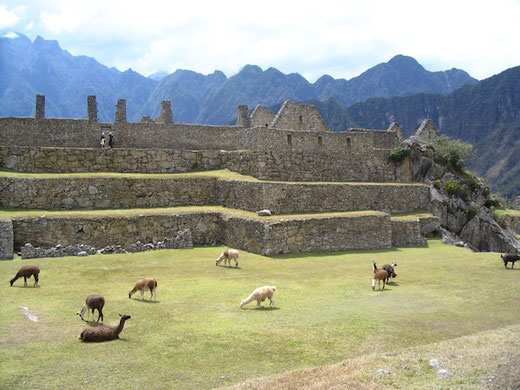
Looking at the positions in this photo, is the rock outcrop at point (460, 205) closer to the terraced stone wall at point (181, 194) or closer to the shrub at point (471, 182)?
the shrub at point (471, 182)

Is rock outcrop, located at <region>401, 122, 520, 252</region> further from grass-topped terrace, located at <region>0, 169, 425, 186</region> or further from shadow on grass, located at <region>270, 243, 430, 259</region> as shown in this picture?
grass-topped terrace, located at <region>0, 169, 425, 186</region>

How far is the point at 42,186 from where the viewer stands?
19109mm

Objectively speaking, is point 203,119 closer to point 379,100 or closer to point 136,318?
point 379,100

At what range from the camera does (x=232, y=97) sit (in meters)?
85.8

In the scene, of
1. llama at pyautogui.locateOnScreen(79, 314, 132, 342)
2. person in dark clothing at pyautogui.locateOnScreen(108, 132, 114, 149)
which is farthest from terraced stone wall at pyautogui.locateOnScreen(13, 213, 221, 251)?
llama at pyautogui.locateOnScreen(79, 314, 132, 342)

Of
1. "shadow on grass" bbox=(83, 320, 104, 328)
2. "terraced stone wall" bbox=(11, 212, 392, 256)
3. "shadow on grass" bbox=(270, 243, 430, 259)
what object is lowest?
"shadow on grass" bbox=(83, 320, 104, 328)

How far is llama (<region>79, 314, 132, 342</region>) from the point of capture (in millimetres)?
A: 7898

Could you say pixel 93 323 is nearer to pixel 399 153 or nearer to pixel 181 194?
pixel 181 194

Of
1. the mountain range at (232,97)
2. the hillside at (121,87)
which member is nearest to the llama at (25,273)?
the hillside at (121,87)

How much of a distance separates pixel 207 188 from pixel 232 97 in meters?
65.9

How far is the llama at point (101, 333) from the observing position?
7.90 m

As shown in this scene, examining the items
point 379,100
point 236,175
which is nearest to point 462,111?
point 379,100

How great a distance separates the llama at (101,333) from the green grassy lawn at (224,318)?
14 centimetres

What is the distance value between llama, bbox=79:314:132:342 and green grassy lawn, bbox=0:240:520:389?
140 millimetres
